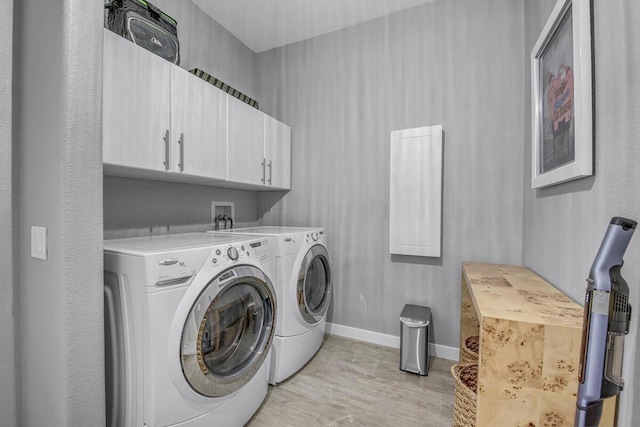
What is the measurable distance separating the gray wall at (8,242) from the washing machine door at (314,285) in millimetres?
1313

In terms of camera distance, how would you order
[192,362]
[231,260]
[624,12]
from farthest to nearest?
[231,260] < [192,362] < [624,12]

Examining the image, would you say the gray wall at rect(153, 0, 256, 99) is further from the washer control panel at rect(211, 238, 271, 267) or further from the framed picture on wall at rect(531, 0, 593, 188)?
the framed picture on wall at rect(531, 0, 593, 188)

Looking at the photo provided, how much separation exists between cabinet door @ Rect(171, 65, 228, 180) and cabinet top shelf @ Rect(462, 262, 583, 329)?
5.41 ft

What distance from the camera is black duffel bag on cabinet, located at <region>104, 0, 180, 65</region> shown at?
1.43 m

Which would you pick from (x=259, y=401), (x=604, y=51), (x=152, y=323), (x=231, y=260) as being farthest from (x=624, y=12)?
(x=259, y=401)

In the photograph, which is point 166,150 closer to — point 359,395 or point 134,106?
point 134,106

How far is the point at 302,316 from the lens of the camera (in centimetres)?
189

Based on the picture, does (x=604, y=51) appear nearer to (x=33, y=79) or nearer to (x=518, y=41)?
(x=518, y=41)

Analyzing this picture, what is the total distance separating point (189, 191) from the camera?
82.2 inches

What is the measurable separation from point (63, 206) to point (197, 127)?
3.03 ft

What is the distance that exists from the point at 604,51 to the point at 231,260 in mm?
1613

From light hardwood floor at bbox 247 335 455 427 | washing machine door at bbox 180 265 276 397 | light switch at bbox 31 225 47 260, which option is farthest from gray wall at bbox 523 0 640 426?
light switch at bbox 31 225 47 260

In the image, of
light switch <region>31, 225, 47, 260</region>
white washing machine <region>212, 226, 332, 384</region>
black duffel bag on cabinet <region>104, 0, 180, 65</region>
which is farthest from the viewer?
white washing machine <region>212, 226, 332, 384</region>

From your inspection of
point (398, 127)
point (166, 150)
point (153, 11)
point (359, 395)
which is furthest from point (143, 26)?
point (359, 395)
